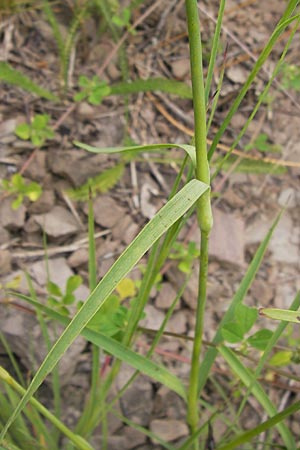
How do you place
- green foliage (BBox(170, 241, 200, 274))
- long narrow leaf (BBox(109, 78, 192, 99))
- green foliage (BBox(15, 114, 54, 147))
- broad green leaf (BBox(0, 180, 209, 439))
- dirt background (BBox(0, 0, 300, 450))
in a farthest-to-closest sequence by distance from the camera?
1. long narrow leaf (BBox(109, 78, 192, 99))
2. green foliage (BBox(15, 114, 54, 147))
3. green foliage (BBox(170, 241, 200, 274))
4. dirt background (BBox(0, 0, 300, 450))
5. broad green leaf (BBox(0, 180, 209, 439))

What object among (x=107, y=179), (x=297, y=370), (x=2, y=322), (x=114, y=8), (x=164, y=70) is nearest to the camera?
(x=2, y=322)

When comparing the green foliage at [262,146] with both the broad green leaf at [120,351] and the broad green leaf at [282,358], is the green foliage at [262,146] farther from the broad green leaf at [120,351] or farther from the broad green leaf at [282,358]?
the broad green leaf at [120,351]

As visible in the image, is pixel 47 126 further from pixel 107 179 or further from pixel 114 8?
pixel 114 8

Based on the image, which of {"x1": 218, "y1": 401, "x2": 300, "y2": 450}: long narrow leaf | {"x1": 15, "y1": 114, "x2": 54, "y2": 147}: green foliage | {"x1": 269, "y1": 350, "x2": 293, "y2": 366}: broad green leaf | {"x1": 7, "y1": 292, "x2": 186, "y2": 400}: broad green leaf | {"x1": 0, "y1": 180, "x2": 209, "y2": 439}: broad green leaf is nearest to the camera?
{"x1": 0, "y1": 180, "x2": 209, "y2": 439}: broad green leaf

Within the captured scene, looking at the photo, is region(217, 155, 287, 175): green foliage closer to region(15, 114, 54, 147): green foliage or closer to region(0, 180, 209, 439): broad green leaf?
region(15, 114, 54, 147): green foliage

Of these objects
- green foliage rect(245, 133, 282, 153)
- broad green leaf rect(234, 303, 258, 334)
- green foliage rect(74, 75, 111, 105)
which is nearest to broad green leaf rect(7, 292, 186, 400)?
broad green leaf rect(234, 303, 258, 334)

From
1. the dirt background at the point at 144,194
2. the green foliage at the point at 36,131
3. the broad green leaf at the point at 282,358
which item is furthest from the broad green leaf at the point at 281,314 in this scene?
the green foliage at the point at 36,131

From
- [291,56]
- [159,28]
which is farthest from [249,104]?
[159,28]

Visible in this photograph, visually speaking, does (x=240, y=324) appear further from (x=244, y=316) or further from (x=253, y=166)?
(x=253, y=166)
